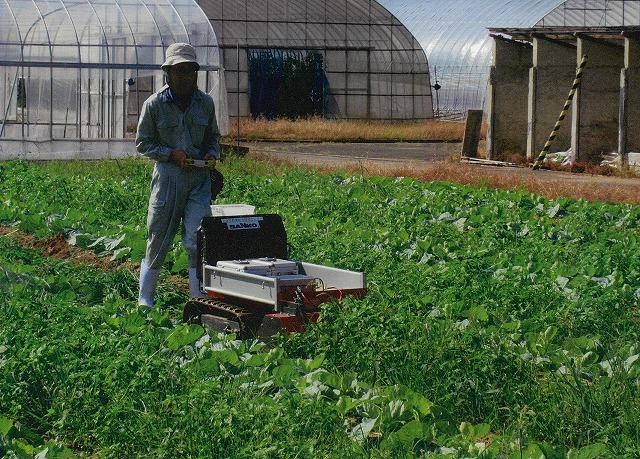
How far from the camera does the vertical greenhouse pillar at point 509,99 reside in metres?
20.9

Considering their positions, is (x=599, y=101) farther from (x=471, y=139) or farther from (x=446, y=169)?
(x=446, y=169)

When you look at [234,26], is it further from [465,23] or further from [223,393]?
[223,393]

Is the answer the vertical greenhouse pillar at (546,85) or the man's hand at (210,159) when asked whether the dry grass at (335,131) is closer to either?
the vertical greenhouse pillar at (546,85)

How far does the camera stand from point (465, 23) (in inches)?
1417

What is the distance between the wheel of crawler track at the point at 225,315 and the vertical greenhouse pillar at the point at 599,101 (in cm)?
1346

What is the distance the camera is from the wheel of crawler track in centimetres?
635

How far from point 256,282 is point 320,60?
86.1 ft

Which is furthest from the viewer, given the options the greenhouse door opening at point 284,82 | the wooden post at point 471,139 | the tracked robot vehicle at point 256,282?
the greenhouse door opening at point 284,82

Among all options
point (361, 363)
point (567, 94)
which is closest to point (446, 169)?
point (567, 94)

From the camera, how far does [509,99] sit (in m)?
21.0

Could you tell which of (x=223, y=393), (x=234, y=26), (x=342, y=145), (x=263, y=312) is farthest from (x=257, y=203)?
(x=234, y=26)

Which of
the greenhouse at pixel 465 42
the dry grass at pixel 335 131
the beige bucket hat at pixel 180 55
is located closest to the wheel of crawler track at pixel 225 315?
the beige bucket hat at pixel 180 55

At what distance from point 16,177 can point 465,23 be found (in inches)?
952

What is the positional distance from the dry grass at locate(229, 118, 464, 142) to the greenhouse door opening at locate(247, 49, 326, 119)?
3.57 ft
